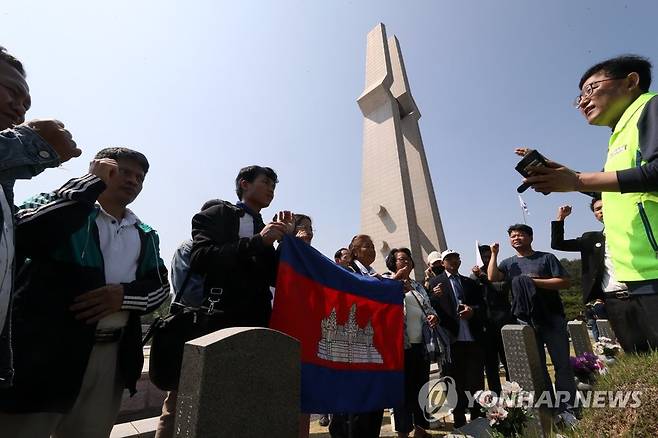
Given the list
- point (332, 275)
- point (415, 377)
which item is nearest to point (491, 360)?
point (415, 377)

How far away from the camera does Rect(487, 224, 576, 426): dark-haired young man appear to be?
3.99 meters

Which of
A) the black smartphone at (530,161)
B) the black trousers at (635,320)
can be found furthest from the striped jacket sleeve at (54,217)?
the black trousers at (635,320)

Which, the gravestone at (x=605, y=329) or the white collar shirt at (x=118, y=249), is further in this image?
the gravestone at (x=605, y=329)

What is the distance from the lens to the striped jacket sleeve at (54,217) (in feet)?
5.57

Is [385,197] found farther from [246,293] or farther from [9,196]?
[9,196]

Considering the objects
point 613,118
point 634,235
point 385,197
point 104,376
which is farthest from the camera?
point 385,197

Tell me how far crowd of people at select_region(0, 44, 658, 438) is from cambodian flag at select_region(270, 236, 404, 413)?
260mm

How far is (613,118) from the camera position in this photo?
2084 mm

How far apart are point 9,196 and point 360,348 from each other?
2776 mm

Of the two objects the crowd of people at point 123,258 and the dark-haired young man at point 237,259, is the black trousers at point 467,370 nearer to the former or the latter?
the crowd of people at point 123,258

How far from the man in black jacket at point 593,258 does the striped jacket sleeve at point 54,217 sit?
3283 millimetres

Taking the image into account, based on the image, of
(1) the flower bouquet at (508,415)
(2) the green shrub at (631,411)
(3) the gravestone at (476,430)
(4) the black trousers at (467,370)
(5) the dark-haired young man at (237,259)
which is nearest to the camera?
(2) the green shrub at (631,411)

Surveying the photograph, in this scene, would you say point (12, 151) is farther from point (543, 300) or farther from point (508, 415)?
point (543, 300)

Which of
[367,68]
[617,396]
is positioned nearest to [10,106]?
[617,396]
